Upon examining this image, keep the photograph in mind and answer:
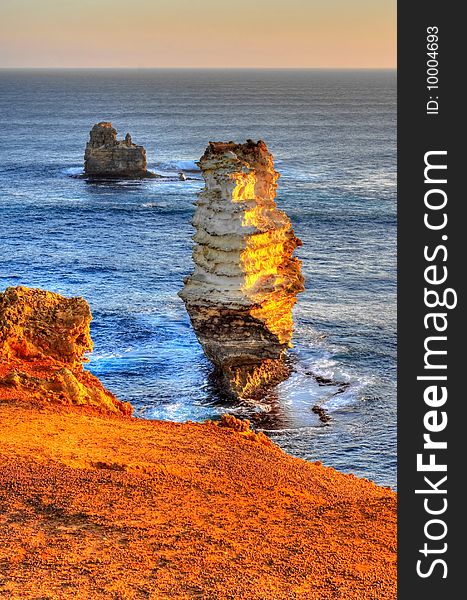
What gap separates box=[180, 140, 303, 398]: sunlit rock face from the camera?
4138 centimetres

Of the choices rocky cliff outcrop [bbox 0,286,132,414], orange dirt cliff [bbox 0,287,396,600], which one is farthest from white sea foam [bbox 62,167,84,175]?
orange dirt cliff [bbox 0,287,396,600]

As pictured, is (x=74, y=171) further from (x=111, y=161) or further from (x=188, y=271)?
(x=188, y=271)

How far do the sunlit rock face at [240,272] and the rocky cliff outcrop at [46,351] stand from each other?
11.1 metres

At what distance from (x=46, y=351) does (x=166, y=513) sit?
13445 millimetres

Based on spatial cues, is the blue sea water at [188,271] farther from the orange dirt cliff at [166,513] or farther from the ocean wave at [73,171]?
the orange dirt cliff at [166,513]

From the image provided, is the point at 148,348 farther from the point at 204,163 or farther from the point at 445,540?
the point at 445,540

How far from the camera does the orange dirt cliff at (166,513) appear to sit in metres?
15.7

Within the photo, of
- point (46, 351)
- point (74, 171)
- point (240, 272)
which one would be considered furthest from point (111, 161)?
point (46, 351)

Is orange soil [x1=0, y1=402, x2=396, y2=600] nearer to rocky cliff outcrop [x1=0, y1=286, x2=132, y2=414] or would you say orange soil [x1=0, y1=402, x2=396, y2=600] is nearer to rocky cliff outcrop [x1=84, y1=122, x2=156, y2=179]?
rocky cliff outcrop [x1=0, y1=286, x2=132, y2=414]

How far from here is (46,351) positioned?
100ft

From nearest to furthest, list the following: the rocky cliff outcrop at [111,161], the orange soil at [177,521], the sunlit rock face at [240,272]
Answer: the orange soil at [177,521] → the sunlit rock face at [240,272] → the rocky cliff outcrop at [111,161]

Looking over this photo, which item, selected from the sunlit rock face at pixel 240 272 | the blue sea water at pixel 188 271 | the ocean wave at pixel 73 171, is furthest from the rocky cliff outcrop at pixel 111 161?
the sunlit rock face at pixel 240 272

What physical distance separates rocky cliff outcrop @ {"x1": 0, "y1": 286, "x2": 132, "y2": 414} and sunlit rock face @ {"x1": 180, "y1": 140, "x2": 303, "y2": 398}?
36.4 ft

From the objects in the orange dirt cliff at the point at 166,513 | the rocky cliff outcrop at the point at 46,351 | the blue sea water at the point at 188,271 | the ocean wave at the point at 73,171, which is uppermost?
the ocean wave at the point at 73,171
